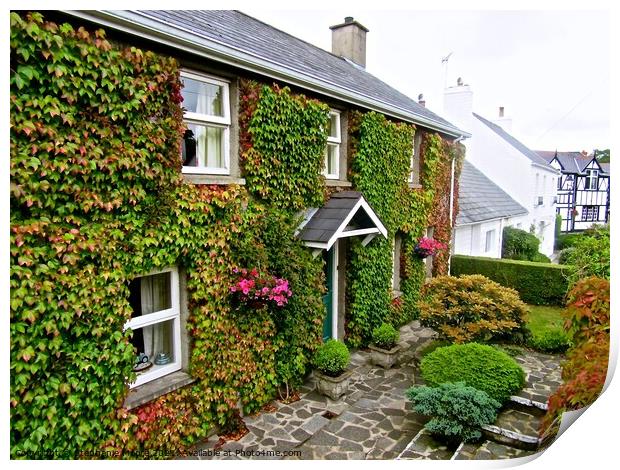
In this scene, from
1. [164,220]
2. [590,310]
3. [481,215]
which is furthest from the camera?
[481,215]

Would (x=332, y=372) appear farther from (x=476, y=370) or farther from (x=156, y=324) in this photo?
(x=156, y=324)

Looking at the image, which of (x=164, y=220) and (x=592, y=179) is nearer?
(x=164, y=220)

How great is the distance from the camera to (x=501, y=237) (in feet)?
69.7

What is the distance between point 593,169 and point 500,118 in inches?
509

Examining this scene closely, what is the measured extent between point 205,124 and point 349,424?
542 cm

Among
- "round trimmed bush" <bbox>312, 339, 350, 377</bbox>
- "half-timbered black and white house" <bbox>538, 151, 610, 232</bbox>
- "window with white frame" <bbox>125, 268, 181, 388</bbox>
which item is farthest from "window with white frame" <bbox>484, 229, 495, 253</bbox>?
"half-timbered black and white house" <bbox>538, 151, 610, 232</bbox>

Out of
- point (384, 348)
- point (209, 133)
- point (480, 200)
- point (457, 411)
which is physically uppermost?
point (209, 133)

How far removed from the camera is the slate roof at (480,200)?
1803cm

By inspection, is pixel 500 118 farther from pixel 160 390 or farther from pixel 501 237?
pixel 160 390

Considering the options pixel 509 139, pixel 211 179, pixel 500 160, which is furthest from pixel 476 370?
pixel 509 139

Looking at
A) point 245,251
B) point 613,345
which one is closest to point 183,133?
point 245,251

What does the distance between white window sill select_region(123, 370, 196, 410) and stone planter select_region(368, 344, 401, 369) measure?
4588mm

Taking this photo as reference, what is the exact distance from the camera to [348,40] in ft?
52.5

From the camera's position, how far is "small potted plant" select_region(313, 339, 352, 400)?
7.74 metres
